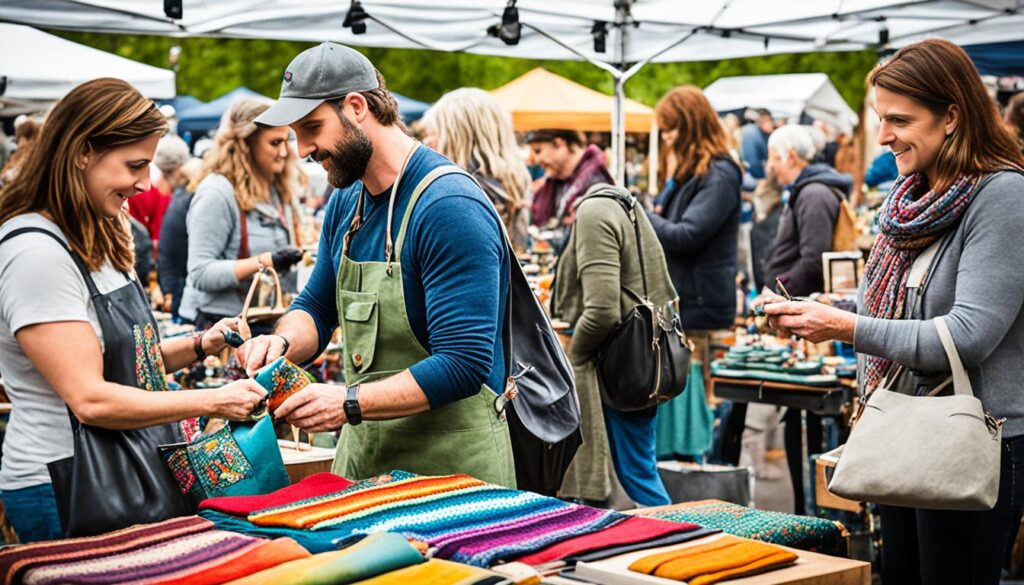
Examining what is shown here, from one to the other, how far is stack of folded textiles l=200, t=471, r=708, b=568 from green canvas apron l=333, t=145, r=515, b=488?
0.31 meters

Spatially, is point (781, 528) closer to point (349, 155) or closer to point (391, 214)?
point (391, 214)

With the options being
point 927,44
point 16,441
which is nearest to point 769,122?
point 927,44

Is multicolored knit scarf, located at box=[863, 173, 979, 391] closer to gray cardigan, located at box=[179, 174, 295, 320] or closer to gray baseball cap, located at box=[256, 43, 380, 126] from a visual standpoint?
gray baseball cap, located at box=[256, 43, 380, 126]

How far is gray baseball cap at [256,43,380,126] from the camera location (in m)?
2.91

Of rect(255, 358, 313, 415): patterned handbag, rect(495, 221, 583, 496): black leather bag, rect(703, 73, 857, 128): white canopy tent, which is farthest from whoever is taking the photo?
rect(703, 73, 857, 128): white canopy tent

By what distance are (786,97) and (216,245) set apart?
45.7 feet

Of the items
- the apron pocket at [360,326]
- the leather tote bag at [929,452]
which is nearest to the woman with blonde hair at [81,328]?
the apron pocket at [360,326]

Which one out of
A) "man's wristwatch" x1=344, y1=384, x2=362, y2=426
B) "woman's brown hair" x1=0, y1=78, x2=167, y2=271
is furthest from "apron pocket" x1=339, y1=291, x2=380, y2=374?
"woman's brown hair" x1=0, y1=78, x2=167, y2=271

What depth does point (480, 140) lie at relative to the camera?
18.7ft

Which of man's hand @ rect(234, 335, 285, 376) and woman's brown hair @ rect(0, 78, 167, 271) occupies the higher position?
woman's brown hair @ rect(0, 78, 167, 271)

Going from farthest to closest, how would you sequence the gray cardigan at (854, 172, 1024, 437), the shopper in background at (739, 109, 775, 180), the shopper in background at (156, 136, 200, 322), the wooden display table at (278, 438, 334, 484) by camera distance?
1. the shopper in background at (739, 109, 775, 180)
2. the shopper in background at (156, 136, 200, 322)
3. the wooden display table at (278, 438, 334, 484)
4. the gray cardigan at (854, 172, 1024, 437)

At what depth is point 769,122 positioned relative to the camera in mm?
15898

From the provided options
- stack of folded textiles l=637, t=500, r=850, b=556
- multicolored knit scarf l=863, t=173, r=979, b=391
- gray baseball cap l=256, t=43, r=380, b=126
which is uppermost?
gray baseball cap l=256, t=43, r=380, b=126

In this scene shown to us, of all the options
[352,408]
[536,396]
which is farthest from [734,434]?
[352,408]
